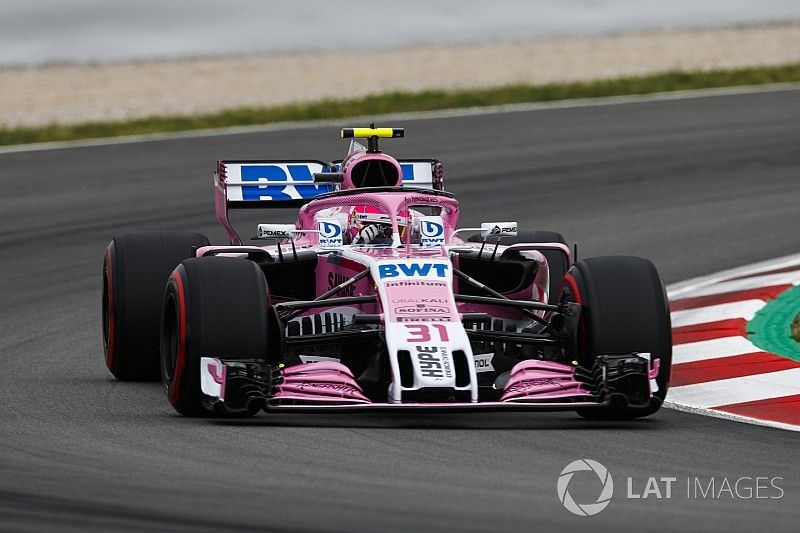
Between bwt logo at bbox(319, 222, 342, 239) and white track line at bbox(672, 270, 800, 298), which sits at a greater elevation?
bwt logo at bbox(319, 222, 342, 239)

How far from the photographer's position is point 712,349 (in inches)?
455

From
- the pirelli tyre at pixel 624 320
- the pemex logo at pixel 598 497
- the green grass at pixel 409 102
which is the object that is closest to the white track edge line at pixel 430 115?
the green grass at pixel 409 102

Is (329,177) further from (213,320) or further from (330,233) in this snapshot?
(213,320)

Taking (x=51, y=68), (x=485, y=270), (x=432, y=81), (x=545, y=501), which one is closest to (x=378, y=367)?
(x=485, y=270)

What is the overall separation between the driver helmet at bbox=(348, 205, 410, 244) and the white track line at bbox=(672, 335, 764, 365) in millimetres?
2155

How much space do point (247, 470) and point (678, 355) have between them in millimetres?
4877

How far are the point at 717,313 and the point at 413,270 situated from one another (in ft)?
13.6

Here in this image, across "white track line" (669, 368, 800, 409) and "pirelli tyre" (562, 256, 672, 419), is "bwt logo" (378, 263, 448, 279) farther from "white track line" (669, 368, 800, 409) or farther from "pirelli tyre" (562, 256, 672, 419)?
"white track line" (669, 368, 800, 409)

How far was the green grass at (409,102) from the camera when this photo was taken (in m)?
23.0

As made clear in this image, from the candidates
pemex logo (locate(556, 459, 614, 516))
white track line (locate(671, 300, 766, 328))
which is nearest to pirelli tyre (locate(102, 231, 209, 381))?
white track line (locate(671, 300, 766, 328))

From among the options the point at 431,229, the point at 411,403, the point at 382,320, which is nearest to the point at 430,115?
the point at 431,229

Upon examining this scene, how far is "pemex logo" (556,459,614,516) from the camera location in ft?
21.9

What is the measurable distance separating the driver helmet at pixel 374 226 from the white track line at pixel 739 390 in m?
1.94

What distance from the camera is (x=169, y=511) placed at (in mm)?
6531
